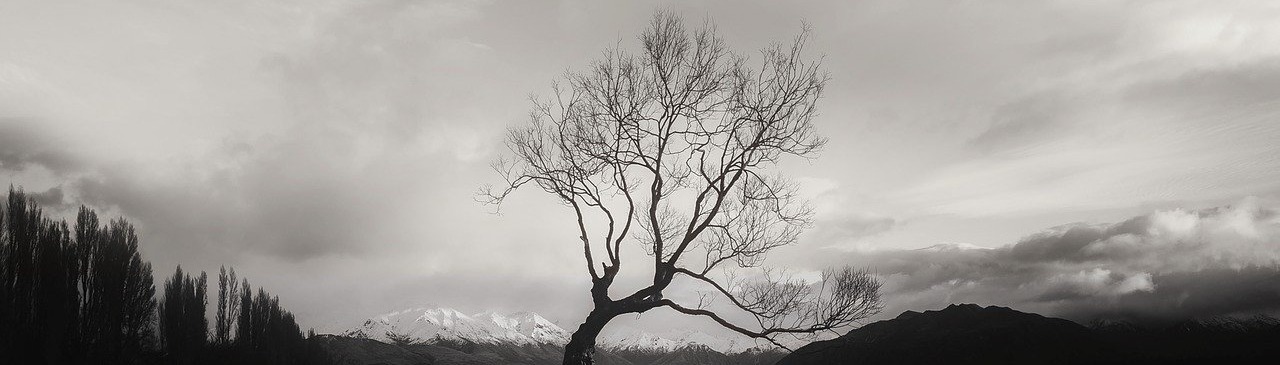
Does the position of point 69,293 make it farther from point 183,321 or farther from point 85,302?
point 183,321

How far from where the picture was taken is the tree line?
2889 cm

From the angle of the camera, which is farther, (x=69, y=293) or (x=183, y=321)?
(x=183, y=321)

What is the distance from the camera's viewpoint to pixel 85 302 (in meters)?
34.3

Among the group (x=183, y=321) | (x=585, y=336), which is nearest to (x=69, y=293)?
(x=183, y=321)

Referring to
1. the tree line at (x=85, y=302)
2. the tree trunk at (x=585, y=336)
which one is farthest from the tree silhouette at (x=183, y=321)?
the tree trunk at (x=585, y=336)

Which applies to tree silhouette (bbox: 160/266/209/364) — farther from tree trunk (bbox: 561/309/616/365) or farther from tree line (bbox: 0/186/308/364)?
tree trunk (bbox: 561/309/616/365)

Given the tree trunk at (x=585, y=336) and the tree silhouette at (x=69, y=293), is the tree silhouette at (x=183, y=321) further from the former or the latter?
the tree trunk at (x=585, y=336)

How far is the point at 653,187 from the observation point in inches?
383

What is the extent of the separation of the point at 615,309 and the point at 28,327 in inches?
1286

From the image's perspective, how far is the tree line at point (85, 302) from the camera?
94.8ft

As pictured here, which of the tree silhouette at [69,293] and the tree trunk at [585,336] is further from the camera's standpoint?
the tree silhouette at [69,293]

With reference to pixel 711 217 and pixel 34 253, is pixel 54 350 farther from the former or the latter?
pixel 711 217

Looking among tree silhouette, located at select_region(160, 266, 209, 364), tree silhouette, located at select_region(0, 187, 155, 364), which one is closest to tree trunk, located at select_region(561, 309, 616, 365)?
tree silhouette, located at select_region(0, 187, 155, 364)

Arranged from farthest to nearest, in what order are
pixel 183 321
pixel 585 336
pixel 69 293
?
pixel 183 321
pixel 69 293
pixel 585 336
